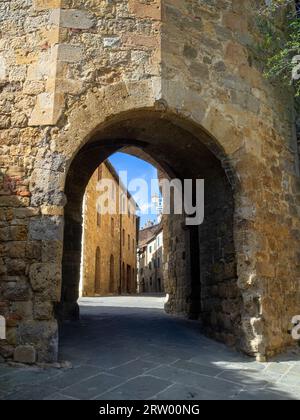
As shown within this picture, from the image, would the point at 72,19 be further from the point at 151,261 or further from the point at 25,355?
the point at 151,261

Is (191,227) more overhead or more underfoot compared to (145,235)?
more underfoot

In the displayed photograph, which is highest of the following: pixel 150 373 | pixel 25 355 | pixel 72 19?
pixel 72 19

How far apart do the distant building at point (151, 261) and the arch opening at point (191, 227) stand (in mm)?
23492

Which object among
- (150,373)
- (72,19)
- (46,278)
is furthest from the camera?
(72,19)

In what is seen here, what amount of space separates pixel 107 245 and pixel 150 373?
17.9 metres

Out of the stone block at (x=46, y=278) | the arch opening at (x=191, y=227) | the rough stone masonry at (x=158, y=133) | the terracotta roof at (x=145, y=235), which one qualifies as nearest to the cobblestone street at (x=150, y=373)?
the rough stone masonry at (x=158, y=133)

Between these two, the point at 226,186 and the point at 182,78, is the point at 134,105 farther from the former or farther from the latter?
the point at 226,186

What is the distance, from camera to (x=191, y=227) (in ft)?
23.7

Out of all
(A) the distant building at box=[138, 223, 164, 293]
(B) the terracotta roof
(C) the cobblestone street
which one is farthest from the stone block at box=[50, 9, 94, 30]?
(B) the terracotta roof

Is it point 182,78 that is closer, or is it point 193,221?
point 182,78

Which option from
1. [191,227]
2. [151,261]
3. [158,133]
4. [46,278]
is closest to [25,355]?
[46,278]
